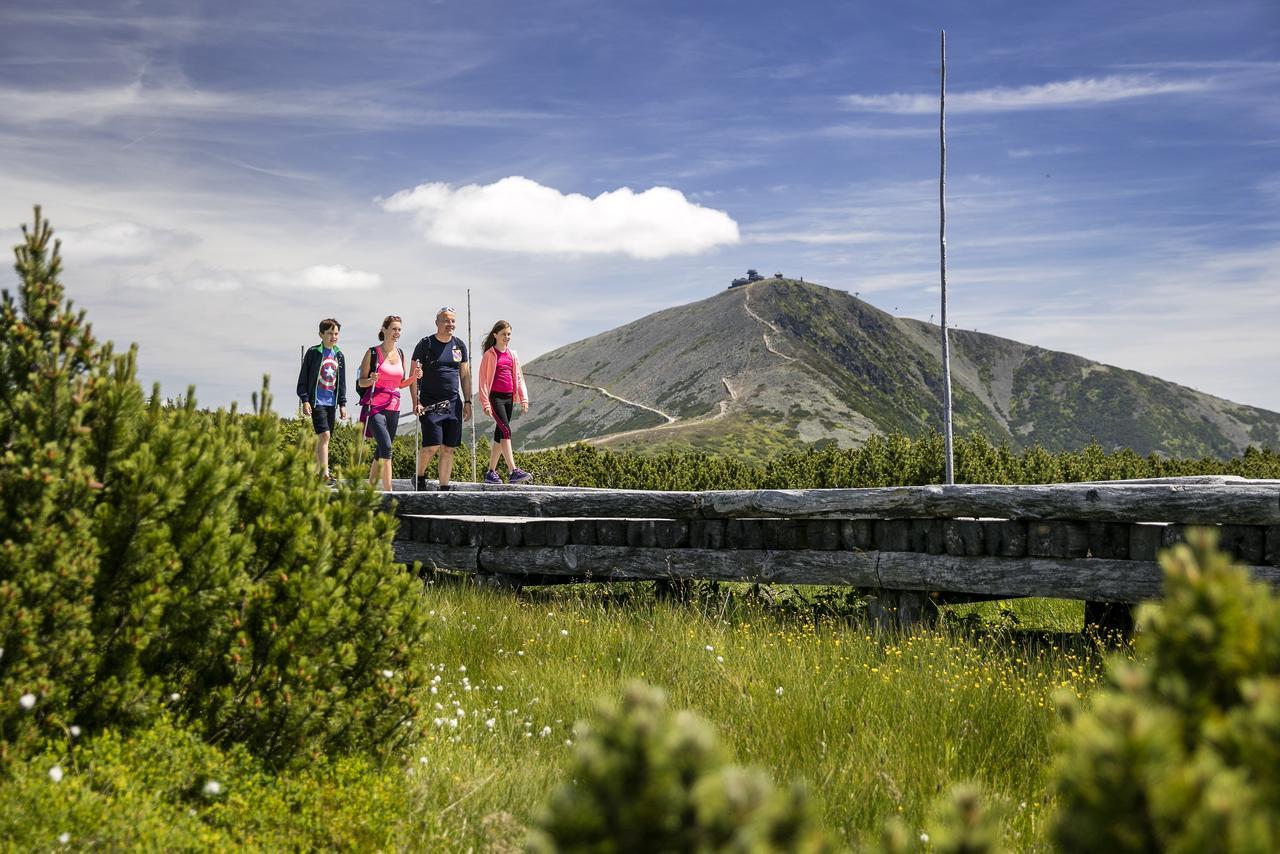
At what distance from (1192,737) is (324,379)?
37.0 ft

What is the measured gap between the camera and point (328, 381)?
37.8ft

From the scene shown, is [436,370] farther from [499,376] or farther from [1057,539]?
[1057,539]

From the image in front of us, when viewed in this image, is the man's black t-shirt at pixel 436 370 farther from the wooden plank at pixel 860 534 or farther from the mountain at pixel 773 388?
the mountain at pixel 773 388

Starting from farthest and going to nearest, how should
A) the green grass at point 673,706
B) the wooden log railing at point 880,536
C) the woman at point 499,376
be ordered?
the woman at point 499,376 → the wooden log railing at point 880,536 → the green grass at point 673,706

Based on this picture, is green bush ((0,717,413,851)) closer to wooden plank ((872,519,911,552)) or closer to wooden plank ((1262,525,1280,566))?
wooden plank ((872,519,911,552))

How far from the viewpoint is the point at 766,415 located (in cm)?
11619

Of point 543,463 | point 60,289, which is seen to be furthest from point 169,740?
point 543,463

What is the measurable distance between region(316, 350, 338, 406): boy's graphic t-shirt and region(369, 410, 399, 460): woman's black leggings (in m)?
0.65

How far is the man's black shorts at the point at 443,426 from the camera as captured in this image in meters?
11.4

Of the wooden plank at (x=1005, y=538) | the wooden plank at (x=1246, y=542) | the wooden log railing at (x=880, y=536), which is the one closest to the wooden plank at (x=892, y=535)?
the wooden log railing at (x=880, y=536)

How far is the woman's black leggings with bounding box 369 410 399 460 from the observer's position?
1126 cm

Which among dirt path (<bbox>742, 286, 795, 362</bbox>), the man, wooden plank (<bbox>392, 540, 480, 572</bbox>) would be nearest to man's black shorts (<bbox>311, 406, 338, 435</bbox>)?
the man

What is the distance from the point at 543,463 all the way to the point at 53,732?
1899 cm

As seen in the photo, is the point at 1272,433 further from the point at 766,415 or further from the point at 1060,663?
the point at 1060,663
